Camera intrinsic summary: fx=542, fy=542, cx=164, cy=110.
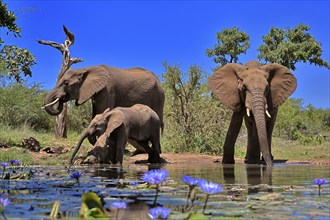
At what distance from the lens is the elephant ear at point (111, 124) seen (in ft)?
33.3

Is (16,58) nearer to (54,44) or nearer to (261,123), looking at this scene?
(54,44)

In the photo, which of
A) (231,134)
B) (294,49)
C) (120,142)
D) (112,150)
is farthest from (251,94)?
(294,49)

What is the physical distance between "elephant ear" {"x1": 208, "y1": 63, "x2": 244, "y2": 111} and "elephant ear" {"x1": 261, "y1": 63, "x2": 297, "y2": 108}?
2.18ft

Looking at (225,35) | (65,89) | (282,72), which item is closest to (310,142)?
(282,72)

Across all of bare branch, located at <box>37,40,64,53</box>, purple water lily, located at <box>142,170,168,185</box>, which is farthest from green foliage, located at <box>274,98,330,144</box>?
purple water lily, located at <box>142,170,168,185</box>

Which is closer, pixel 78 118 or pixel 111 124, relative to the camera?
pixel 111 124

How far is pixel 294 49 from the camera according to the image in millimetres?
34156

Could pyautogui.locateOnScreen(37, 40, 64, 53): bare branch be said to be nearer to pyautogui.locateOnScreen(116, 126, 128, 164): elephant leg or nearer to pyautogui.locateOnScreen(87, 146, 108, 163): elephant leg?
pyautogui.locateOnScreen(116, 126, 128, 164): elephant leg

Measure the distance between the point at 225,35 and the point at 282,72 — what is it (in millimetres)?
28842

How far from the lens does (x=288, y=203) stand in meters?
3.25

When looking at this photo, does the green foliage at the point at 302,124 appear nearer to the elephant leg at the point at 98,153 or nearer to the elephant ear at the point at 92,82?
the elephant ear at the point at 92,82

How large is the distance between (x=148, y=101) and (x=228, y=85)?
349 centimetres

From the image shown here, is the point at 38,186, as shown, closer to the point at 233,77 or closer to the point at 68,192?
the point at 68,192

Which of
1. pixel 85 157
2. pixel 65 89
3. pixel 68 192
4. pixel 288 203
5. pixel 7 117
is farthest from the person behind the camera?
pixel 7 117
